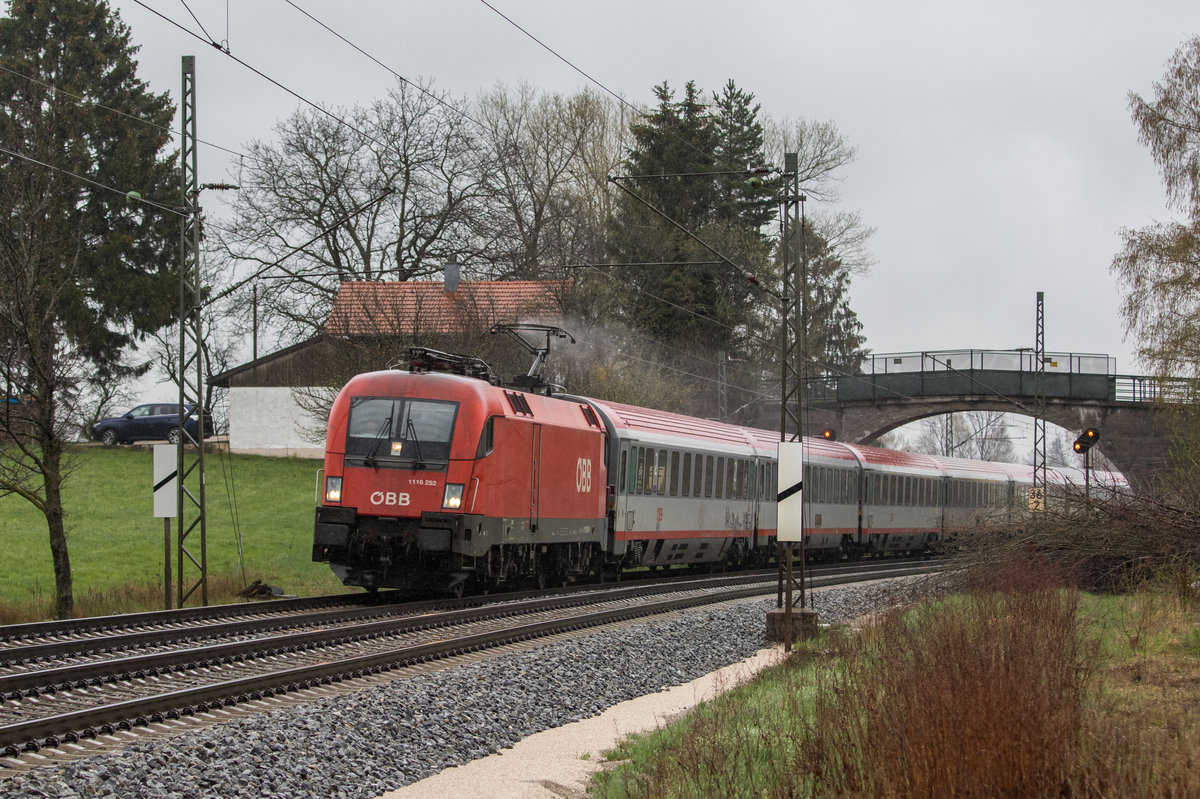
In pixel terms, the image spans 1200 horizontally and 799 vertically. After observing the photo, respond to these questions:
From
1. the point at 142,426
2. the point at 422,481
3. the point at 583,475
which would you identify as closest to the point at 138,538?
the point at 583,475

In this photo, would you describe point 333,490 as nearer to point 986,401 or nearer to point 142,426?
point 142,426

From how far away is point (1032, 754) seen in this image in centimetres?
529

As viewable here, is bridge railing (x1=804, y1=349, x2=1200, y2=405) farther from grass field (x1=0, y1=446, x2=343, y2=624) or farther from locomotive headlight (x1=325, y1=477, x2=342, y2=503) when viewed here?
locomotive headlight (x1=325, y1=477, x2=342, y2=503)

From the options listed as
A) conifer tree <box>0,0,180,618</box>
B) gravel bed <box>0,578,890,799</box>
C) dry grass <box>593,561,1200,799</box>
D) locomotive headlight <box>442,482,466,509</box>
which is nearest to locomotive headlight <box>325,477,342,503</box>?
locomotive headlight <box>442,482,466,509</box>

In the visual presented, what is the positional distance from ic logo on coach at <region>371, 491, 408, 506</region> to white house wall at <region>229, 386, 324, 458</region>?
3744 centimetres

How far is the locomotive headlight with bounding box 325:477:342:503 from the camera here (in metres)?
17.4

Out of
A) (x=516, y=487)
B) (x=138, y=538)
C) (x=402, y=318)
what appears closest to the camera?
(x=516, y=487)

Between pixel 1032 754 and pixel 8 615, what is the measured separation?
15419 mm

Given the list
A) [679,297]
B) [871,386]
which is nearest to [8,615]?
[679,297]

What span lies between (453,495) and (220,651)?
5.52 meters

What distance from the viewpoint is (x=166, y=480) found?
58.3 feet

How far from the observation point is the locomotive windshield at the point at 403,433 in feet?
56.7

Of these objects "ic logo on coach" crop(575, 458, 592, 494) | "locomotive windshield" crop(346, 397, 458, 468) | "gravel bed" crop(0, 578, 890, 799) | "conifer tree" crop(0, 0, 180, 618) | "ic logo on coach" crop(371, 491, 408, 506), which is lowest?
"gravel bed" crop(0, 578, 890, 799)

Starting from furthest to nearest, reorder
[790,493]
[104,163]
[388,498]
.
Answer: [104,163]
[388,498]
[790,493]
